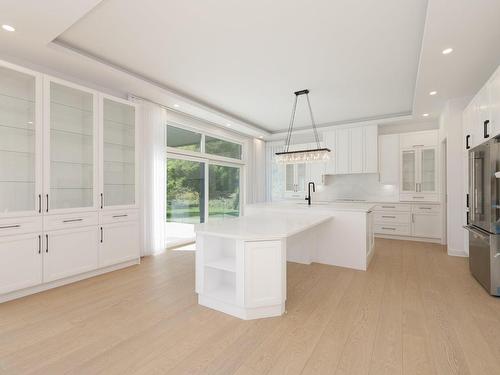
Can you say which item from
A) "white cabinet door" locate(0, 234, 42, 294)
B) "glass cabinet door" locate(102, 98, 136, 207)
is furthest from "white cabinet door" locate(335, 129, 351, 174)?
"white cabinet door" locate(0, 234, 42, 294)

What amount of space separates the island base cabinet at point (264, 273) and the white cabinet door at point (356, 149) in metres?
4.43

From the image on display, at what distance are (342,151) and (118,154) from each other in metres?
4.85

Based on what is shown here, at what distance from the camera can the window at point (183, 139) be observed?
4.99 m

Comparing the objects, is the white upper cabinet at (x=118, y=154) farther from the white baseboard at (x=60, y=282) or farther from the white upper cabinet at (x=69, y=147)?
the white baseboard at (x=60, y=282)

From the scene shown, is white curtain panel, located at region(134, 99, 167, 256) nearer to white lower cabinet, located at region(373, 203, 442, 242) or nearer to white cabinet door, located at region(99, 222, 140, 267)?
white cabinet door, located at region(99, 222, 140, 267)

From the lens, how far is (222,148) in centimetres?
630

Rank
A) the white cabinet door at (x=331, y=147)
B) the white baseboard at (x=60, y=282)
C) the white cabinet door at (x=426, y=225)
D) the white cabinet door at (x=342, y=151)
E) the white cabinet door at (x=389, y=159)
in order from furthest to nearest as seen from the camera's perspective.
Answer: the white cabinet door at (x=331, y=147), the white cabinet door at (x=342, y=151), the white cabinet door at (x=389, y=159), the white cabinet door at (x=426, y=225), the white baseboard at (x=60, y=282)

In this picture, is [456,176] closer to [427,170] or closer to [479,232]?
[427,170]

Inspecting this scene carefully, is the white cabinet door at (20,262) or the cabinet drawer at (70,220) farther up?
the cabinet drawer at (70,220)

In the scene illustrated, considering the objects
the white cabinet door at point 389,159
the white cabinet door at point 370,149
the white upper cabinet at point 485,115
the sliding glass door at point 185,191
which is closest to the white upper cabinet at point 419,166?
the white cabinet door at point 389,159

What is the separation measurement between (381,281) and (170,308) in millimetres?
2509

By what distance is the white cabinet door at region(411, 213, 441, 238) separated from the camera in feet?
17.0

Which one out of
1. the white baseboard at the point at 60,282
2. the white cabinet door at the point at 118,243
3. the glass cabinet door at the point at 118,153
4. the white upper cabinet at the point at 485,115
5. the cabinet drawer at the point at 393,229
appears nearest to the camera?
the white upper cabinet at the point at 485,115

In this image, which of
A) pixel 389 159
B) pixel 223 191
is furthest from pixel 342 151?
pixel 223 191
